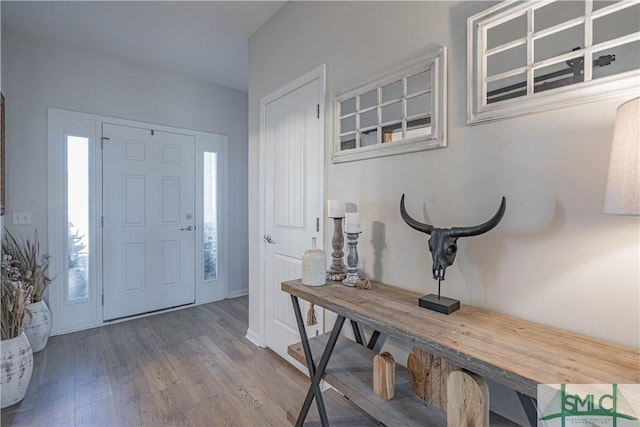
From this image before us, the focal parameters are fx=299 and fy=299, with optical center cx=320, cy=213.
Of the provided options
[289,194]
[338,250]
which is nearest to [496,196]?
[338,250]

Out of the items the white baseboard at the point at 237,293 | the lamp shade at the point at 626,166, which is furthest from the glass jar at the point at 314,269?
the white baseboard at the point at 237,293


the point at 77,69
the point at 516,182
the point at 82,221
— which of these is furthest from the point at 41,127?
the point at 516,182

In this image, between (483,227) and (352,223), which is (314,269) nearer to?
(352,223)

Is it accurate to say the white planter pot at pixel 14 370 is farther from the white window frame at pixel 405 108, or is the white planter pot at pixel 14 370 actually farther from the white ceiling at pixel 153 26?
the white ceiling at pixel 153 26

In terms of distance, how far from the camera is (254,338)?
104 inches

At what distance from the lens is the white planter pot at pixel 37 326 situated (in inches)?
95.3

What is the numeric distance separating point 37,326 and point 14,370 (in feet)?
2.70

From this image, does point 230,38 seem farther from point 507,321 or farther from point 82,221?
point 507,321

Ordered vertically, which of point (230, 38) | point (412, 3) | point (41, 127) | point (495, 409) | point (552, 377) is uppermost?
point (230, 38)

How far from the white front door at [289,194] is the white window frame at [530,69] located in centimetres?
98

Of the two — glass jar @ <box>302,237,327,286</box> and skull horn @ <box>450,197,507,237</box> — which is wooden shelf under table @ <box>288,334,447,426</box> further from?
skull horn @ <box>450,197,507,237</box>

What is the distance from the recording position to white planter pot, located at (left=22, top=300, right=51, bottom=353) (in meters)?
2.42

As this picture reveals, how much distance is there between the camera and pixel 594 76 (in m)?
0.92

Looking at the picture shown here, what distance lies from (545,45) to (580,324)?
0.93 m
